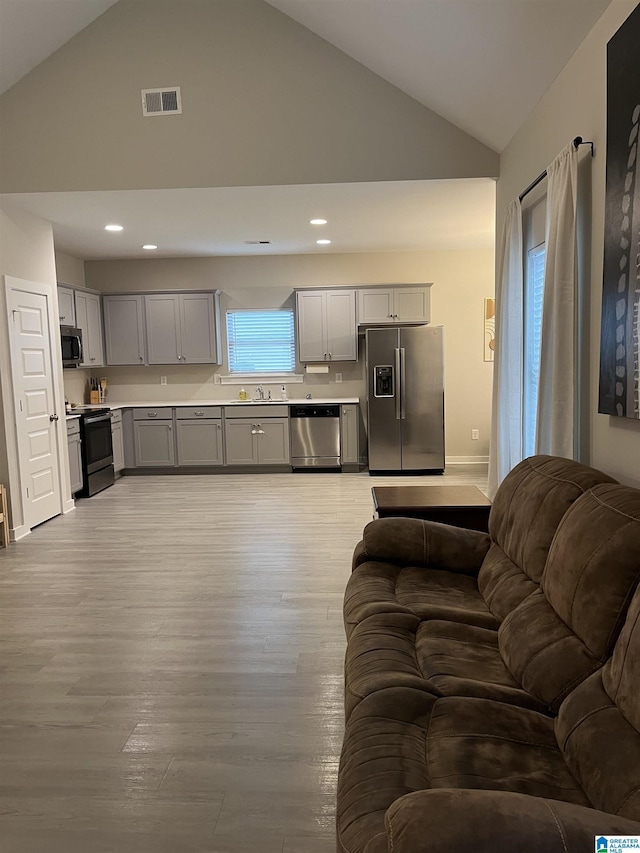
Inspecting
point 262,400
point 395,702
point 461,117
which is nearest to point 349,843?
point 395,702

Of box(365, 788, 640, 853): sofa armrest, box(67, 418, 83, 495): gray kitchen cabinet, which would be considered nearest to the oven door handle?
box(67, 418, 83, 495): gray kitchen cabinet

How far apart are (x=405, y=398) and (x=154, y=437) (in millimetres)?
3077

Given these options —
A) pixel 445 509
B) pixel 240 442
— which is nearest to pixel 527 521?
pixel 445 509

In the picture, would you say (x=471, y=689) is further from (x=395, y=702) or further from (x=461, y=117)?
(x=461, y=117)

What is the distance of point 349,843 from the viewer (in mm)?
1173

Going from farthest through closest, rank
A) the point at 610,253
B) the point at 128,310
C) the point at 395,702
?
the point at 128,310
the point at 610,253
the point at 395,702

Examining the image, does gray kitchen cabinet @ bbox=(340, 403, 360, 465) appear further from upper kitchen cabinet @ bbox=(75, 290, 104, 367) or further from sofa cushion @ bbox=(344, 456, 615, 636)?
sofa cushion @ bbox=(344, 456, 615, 636)

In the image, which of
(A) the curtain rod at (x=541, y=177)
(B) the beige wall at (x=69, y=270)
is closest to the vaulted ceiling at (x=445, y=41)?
(A) the curtain rod at (x=541, y=177)

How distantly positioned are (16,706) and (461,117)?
431 centimetres

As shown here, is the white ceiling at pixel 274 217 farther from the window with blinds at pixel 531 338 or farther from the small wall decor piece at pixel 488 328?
the window with blinds at pixel 531 338

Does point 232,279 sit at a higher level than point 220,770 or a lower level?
higher

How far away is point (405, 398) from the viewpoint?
7066 millimetres

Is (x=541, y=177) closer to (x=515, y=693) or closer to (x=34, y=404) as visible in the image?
(x=515, y=693)

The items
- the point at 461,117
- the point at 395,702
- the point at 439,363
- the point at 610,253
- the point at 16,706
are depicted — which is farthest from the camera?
the point at 439,363
